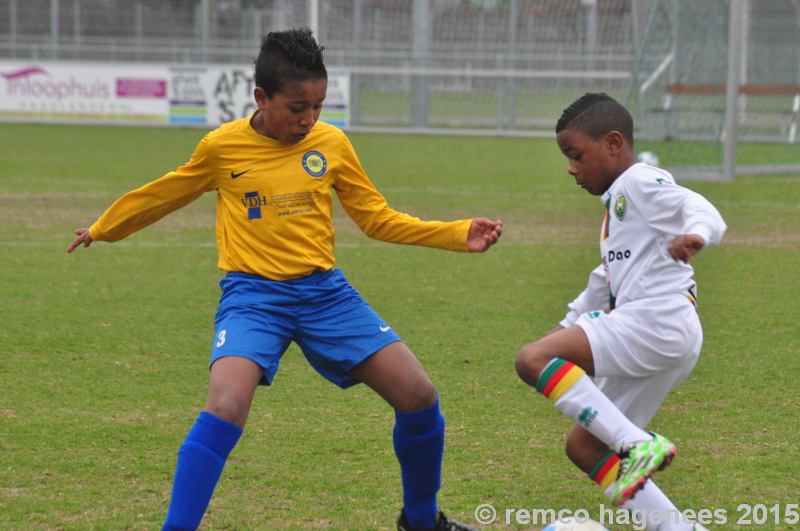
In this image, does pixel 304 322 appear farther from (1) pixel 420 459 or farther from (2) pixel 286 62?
(2) pixel 286 62

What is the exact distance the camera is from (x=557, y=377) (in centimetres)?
342

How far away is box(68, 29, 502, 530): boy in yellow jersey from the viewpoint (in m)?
3.74

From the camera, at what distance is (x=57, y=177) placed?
15.5 m

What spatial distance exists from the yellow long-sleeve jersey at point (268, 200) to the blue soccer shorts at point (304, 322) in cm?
6

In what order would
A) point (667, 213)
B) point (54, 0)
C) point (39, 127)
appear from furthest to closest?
point (54, 0)
point (39, 127)
point (667, 213)

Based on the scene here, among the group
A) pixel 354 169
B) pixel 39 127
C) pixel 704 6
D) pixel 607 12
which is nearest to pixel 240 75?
pixel 39 127

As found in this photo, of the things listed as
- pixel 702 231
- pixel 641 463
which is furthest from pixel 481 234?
pixel 641 463

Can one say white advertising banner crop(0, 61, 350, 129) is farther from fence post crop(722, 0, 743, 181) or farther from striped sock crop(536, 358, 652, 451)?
striped sock crop(536, 358, 652, 451)

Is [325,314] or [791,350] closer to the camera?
[325,314]

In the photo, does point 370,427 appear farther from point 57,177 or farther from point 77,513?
point 57,177

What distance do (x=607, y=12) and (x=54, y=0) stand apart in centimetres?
1402

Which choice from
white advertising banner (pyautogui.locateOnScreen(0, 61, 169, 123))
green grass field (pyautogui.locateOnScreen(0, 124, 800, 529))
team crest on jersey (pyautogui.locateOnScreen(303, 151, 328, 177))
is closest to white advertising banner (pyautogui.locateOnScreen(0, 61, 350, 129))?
white advertising banner (pyautogui.locateOnScreen(0, 61, 169, 123))

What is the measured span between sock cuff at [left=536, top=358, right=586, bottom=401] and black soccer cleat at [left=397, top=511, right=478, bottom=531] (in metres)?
0.66

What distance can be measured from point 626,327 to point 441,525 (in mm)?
939
